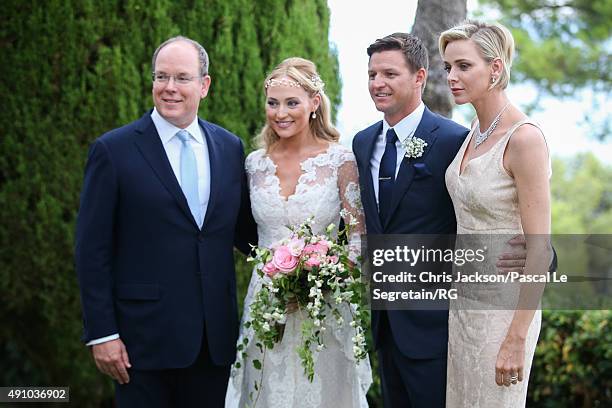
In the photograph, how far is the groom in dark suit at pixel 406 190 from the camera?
13.0 feet

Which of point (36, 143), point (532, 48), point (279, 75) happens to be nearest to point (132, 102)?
point (36, 143)

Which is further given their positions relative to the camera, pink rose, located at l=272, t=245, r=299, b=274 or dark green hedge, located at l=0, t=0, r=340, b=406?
dark green hedge, located at l=0, t=0, r=340, b=406

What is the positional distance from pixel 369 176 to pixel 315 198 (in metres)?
0.34

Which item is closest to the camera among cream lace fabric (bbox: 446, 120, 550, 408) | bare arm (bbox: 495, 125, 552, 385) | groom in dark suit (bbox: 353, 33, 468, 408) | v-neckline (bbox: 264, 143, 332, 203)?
bare arm (bbox: 495, 125, 552, 385)

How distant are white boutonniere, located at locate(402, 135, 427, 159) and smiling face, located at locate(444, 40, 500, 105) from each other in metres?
0.30

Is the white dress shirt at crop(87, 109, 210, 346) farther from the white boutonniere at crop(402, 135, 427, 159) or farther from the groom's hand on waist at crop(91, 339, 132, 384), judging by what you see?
the white boutonniere at crop(402, 135, 427, 159)

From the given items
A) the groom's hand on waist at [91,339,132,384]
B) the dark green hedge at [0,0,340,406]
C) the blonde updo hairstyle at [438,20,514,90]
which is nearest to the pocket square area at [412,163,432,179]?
the blonde updo hairstyle at [438,20,514,90]

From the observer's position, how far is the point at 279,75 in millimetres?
4492

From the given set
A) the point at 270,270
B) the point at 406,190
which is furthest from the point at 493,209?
the point at 270,270

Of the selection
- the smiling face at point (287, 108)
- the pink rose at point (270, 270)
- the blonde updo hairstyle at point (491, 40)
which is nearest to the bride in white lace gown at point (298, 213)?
the smiling face at point (287, 108)

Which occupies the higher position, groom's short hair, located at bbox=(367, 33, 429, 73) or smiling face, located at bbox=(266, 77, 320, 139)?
groom's short hair, located at bbox=(367, 33, 429, 73)

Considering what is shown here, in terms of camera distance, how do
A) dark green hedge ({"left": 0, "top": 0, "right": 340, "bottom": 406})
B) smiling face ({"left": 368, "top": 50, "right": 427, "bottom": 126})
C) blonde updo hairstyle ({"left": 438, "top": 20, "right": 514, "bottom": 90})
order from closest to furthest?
blonde updo hairstyle ({"left": 438, "top": 20, "right": 514, "bottom": 90}) < smiling face ({"left": 368, "top": 50, "right": 427, "bottom": 126}) < dark green hedge ({"left": 0, "top": 0, "right": 340, "bottom": 406})

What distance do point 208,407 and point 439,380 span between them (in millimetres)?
1186

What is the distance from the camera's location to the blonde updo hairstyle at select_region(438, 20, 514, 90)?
3809mm
